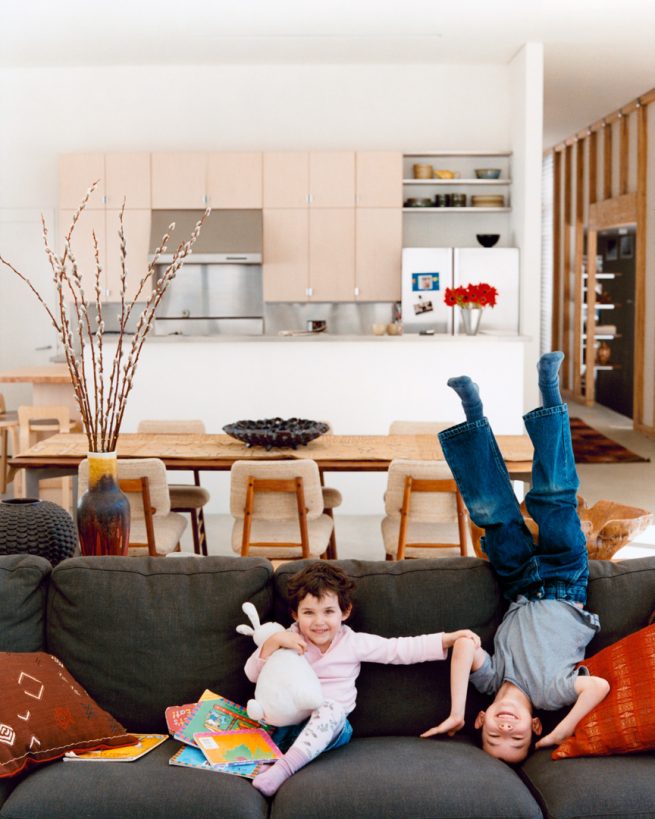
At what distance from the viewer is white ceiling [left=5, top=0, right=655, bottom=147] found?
22.9 ft

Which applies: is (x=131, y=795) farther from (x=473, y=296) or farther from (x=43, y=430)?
(x=473, y=296)

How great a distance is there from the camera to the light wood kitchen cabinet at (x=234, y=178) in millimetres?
8781

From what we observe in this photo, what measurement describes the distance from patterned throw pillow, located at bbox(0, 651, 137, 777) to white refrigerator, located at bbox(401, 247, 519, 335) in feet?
20.6

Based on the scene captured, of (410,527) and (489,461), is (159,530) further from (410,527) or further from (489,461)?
(489,461)

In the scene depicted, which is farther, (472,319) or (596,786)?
(472,319)

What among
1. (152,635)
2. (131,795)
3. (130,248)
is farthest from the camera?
(130,248)

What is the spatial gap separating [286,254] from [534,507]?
6.51m

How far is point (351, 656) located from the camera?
2604 millimetres

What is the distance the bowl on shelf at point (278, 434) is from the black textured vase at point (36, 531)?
1.91 metres

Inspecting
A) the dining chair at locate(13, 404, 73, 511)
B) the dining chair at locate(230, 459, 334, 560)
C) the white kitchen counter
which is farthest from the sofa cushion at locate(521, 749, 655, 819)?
the white kitchen counter

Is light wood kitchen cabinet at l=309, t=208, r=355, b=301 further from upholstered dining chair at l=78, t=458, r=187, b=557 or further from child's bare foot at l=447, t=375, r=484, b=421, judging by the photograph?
child's bare foot at l=447, t=375, r=484, b=421

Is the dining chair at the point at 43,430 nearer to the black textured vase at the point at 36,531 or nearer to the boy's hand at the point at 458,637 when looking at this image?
the black textured vase at the point at 36,531

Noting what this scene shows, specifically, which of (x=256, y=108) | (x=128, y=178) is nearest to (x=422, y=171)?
(x=256, y=108)

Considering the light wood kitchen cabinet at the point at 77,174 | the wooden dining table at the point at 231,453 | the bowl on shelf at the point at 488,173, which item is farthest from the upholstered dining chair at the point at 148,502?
the bowl on shelf at the point at 488,173
